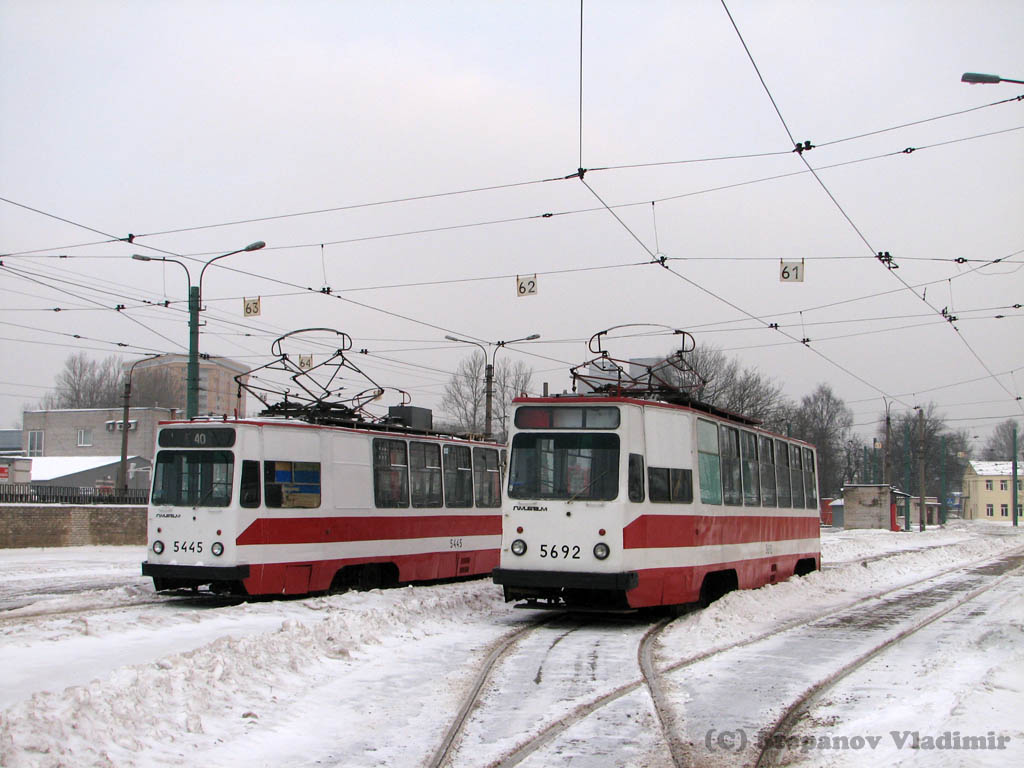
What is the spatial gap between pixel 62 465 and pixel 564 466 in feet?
207

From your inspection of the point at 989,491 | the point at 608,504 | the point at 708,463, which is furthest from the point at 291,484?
the point at 989,491

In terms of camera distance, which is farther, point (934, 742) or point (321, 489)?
point (321, 489)

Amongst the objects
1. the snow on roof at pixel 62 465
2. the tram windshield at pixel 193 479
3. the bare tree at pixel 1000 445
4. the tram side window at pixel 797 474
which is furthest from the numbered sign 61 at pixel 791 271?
the bare tree at pixel 1000 445

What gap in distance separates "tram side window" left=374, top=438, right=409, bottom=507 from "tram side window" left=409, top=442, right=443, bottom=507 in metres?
0.24

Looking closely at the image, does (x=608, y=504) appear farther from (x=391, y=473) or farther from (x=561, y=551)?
(x=391, y=473)

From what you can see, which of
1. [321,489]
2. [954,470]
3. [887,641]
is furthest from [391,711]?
[954,470]

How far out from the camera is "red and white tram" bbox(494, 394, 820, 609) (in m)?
12.9

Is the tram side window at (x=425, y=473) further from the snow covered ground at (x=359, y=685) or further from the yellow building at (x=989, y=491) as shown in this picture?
the yellow building at (x=989, y=491)

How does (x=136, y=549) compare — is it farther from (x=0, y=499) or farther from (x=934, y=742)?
(x=934, y=742)

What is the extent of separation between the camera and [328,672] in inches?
375

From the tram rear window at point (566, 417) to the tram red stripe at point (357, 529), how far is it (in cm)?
397

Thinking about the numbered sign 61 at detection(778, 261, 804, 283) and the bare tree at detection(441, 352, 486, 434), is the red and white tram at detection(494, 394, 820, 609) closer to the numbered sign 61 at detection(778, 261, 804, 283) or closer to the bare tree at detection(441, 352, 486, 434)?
the numbered sign 61 at detection(778, 261, 804, 283)

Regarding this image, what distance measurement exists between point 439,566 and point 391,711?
10909 millimetres

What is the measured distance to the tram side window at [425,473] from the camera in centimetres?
1832
